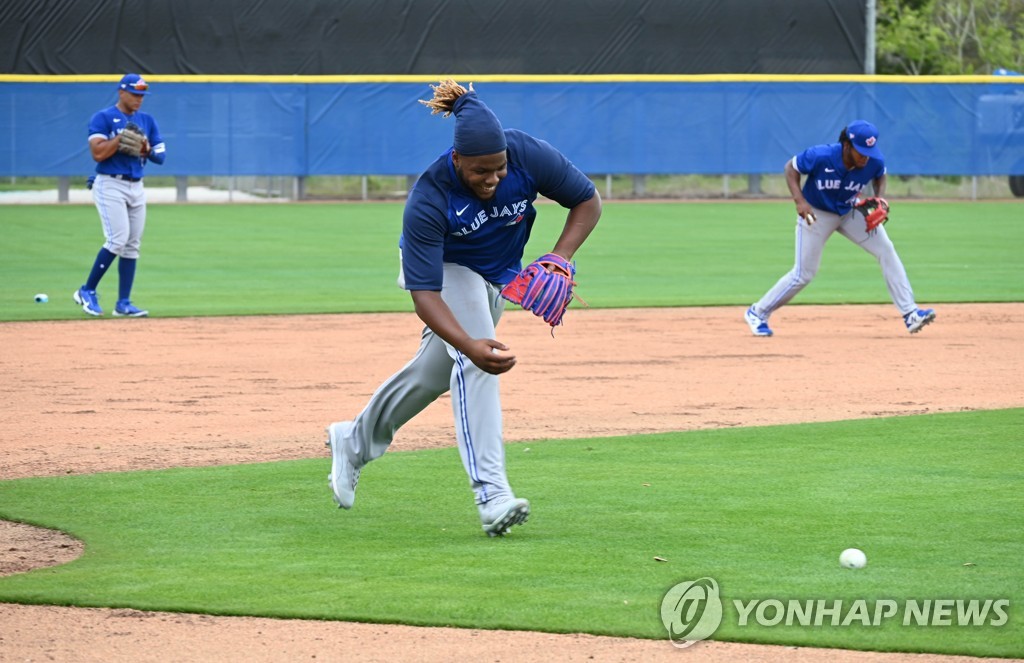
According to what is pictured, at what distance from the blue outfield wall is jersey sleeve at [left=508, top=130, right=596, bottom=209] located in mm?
26327

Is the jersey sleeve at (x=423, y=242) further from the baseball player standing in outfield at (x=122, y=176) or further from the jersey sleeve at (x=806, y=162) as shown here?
the baseball player standing in outfield at (x=122, y=176)

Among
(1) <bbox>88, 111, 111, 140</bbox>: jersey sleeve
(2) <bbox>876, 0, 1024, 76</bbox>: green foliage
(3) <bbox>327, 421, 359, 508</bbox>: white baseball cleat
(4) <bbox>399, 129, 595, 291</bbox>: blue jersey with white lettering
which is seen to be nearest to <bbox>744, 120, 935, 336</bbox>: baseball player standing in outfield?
(1) <bbox>88, 111, 111, 140</bbox>: jersey sleeve

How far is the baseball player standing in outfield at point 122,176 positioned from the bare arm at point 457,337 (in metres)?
8.12

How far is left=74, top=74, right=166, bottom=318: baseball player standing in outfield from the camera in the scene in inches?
534

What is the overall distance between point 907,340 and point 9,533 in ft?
27.7

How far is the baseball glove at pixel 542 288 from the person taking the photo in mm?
6012

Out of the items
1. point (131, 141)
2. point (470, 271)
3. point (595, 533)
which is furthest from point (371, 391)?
point (131, 141)

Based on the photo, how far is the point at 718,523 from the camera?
625 cm

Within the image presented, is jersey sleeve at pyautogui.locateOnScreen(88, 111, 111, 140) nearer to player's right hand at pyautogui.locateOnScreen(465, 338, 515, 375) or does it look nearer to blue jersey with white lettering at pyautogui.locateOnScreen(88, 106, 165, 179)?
blue jersey with white lettering at pyautogui.locateOnScreen(88, 106, 165, 179)

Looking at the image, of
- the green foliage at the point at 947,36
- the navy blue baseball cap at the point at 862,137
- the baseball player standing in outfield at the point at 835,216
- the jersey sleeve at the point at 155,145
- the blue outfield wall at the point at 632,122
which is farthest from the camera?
the green foliage at the point at 947,36

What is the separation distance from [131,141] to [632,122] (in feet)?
69.1

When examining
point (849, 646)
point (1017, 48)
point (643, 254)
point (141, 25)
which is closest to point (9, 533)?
point (849, 646)

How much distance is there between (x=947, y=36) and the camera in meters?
41.2

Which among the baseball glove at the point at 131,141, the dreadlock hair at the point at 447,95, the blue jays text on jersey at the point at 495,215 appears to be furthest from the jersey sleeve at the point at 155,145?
the blue jays text on jersey at the point at 495,215
